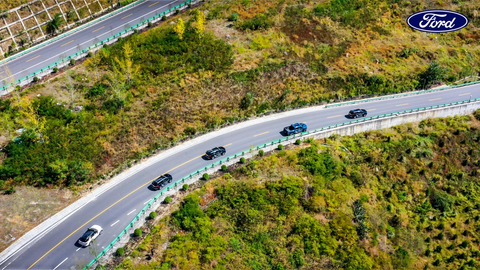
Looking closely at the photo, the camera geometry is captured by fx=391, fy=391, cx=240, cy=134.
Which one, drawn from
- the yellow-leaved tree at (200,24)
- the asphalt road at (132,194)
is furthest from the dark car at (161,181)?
the yellow-leaved tree at (200,24)

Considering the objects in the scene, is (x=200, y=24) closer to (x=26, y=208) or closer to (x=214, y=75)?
(x=214, y=75)

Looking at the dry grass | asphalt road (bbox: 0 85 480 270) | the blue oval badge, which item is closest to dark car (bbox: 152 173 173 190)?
asphalt road (bbox: 0 85 480 270)

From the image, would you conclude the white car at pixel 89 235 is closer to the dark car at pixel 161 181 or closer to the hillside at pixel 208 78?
the hillside at pixel 208 78

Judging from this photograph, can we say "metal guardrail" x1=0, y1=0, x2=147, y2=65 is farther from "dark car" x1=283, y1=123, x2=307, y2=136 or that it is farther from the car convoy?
"dark car" x1=283, y1=123, x2=307, y2=136

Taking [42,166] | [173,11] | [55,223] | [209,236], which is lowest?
[209,236]

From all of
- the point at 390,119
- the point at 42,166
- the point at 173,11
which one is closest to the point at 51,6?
the point at 173,11

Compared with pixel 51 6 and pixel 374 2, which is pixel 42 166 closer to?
pixel 51 6
